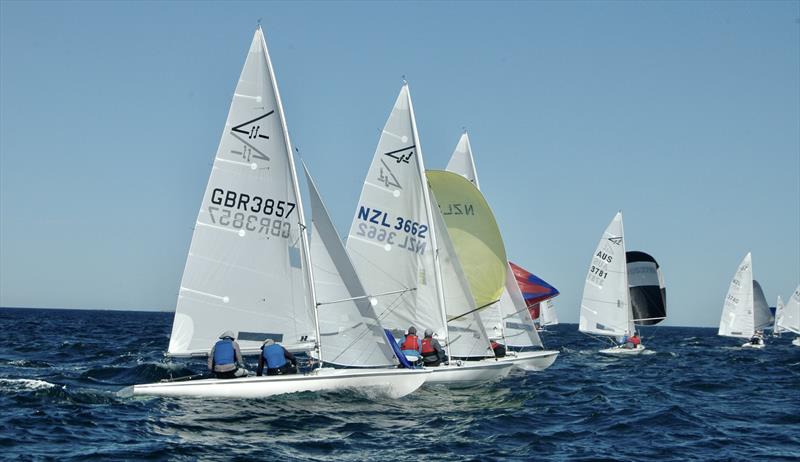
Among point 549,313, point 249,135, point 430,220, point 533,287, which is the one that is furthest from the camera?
point 549,313

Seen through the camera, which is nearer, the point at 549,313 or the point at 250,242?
the point at 250,242

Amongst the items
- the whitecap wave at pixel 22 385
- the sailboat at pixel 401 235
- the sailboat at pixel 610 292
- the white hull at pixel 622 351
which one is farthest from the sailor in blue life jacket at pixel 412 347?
the sailboat at pixel 610 292

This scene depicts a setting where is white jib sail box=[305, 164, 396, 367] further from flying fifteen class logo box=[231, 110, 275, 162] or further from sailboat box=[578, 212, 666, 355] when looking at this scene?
sailboat box=[578, 212, 666, 355]

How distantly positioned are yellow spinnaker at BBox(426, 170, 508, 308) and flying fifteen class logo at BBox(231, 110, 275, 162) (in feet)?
31.1

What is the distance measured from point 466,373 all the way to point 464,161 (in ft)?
35.7

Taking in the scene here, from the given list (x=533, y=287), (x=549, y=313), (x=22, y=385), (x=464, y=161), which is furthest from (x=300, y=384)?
(x=549, y=313)

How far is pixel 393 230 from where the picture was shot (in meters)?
26.1

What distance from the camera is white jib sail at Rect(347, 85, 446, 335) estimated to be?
2586 centimetres

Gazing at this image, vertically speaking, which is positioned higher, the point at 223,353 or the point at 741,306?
the point at 741,306

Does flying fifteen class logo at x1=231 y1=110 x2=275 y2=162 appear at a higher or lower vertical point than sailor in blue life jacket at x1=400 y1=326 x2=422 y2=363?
higher

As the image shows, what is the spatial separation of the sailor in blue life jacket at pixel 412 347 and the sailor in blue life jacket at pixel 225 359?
16.6 ft

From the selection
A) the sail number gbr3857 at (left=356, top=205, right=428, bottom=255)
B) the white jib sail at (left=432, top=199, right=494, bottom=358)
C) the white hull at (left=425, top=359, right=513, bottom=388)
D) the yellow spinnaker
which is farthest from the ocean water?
the sail number gbr3857 at (left=356, top=205, right=428, bottom=255)

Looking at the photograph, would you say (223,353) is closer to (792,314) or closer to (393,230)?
(393,230)

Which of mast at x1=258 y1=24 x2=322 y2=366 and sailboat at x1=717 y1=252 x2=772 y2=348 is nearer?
mast at x1=258 y1=24 x2=322 y2=366
